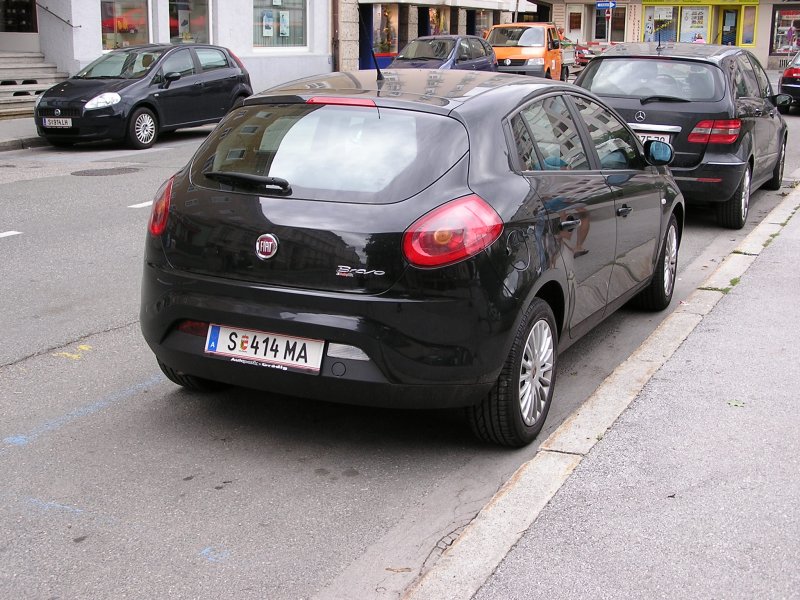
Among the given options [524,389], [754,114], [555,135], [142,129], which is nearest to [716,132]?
[754,114]

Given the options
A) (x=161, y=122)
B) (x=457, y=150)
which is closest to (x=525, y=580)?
(x=457, y=150)

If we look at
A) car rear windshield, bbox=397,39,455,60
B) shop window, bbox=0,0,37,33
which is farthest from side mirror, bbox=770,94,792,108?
shop window, bbox=0,0,37,33

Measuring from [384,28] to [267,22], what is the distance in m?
7.07

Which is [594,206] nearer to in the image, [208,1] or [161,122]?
[161,122]

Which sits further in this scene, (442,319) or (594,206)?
(594,206)

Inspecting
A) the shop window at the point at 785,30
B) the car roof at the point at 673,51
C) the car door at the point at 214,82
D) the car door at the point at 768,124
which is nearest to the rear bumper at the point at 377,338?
the car roof at the point at 673,51

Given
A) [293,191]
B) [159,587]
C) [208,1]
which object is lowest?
[159,587]

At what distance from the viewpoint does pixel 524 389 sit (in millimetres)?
4648

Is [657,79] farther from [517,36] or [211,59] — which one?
[517,36]

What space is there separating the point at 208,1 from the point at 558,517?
79.1 ft

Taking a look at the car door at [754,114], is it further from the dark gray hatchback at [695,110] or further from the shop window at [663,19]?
the shop window at [663,19]

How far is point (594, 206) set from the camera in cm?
538

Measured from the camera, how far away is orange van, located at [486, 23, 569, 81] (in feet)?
102

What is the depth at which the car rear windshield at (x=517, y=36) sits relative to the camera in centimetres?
3158
